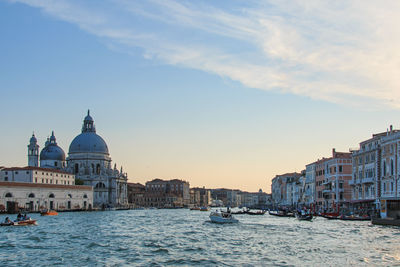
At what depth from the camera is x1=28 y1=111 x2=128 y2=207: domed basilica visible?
125 m

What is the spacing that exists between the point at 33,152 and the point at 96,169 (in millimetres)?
14602

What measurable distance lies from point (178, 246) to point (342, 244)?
8.76 m

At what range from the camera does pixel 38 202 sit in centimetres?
8938

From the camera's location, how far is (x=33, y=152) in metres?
128

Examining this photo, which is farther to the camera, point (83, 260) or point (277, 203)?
point (277, 203)

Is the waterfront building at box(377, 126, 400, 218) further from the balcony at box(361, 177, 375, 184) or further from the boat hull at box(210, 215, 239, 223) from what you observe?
the boat hull at box(210, 215, 239, 223)

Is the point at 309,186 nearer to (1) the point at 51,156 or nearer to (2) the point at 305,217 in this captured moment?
(2) the point at 305,217

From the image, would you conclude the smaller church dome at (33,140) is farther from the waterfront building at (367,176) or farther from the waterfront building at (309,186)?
the waterfront building at (367,176)

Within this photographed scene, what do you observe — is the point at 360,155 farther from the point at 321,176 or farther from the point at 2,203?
the point at 2,203

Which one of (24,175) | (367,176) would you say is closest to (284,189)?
(24,175)

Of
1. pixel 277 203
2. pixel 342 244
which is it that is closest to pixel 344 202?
pixel 342 244

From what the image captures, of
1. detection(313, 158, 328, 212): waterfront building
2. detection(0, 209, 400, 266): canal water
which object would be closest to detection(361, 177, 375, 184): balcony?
detection(313, 158, 328, 212): waterfront building

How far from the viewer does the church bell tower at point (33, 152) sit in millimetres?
126750

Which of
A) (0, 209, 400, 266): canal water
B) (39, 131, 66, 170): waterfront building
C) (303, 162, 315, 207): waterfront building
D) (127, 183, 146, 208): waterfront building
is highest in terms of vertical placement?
(39, 131, 66, 170): waterfront building
